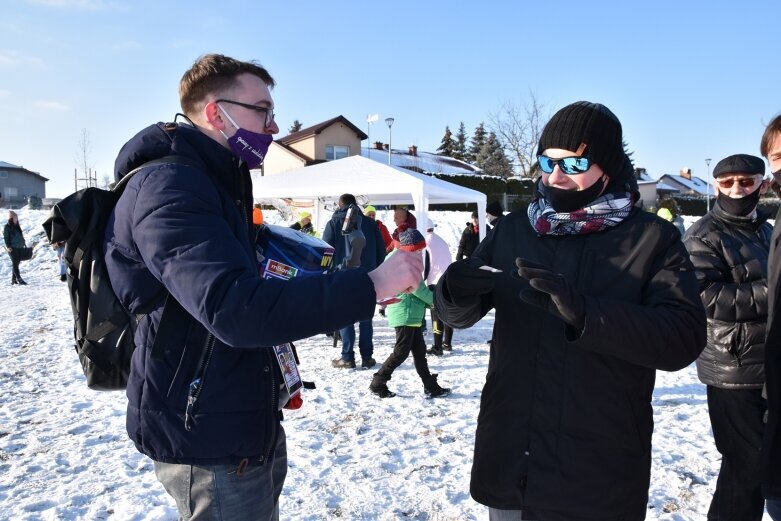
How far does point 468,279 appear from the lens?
1728mm

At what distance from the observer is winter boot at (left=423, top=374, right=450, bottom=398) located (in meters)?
5.68

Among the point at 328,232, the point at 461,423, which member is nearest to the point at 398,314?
the point at 461,423

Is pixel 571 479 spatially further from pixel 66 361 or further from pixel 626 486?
pixel 66 361

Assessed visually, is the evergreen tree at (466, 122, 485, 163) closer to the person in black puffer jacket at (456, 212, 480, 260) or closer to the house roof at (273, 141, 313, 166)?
the house roof at (273, 141, 313, 166)

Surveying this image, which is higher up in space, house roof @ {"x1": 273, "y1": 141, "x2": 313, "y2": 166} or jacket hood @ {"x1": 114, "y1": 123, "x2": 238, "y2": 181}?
house roof @ {"x1": 273, "y1": 141, "x2": 313, "y2": 166}

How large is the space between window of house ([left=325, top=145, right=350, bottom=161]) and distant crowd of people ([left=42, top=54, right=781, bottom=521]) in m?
38.7

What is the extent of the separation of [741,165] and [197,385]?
10.4 feet

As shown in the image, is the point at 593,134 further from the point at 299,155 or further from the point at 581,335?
the point at 299,155

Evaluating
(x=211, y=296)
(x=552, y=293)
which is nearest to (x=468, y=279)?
(x=552, y=293)

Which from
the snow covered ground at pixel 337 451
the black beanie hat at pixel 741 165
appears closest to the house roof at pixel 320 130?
the snow covered ground at pixel 337 451

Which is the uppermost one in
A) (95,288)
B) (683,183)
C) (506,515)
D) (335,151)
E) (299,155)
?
(683,183)

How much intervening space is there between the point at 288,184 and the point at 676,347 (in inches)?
Result: 466

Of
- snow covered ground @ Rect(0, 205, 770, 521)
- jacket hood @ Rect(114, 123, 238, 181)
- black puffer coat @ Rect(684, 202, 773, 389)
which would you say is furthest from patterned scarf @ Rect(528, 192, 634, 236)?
snow covered ground @ Rect(0, 205, 770, 521)

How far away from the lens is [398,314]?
5.79 metres
